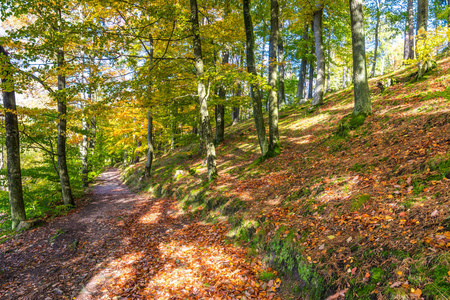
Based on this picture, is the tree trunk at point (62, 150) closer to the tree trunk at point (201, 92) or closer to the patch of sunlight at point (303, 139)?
the tree trunk at point (201, 92)

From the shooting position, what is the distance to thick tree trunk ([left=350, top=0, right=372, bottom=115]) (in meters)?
8.01

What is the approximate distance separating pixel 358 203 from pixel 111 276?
558 cm

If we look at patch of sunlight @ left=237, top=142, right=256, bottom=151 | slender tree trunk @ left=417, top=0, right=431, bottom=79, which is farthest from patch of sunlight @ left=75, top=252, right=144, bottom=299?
slender tree trunk @ left=417, top=0, right=431, bottom=79

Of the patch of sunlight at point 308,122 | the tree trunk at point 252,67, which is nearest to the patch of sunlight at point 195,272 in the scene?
the tree trunk at point 252,67

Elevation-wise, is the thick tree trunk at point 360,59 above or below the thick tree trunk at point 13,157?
above

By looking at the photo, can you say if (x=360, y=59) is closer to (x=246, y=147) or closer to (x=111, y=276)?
(x=246, y=147)

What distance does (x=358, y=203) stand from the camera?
4.23m

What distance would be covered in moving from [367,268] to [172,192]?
1006 centimetres

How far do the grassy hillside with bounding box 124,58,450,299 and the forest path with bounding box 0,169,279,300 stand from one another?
65cm

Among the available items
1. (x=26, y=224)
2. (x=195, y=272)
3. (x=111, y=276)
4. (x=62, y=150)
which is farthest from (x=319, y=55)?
(x=26, y=224)

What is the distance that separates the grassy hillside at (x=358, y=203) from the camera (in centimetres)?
282

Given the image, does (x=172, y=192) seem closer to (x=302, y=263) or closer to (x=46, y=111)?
(x=46, y=111)

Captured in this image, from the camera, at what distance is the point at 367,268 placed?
299 centimetres

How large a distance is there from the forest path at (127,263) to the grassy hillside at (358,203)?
0.65 m
